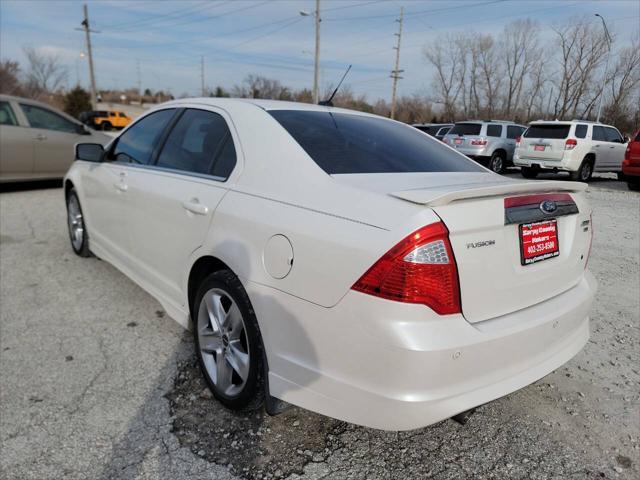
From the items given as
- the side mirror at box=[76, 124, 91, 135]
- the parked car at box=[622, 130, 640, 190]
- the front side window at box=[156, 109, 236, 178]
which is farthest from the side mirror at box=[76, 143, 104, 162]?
the parked car at box=[622, 130, 640, 190]

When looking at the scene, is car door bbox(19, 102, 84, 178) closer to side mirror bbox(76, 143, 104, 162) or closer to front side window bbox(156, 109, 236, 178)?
side mirror bbox(76, 143, 104, 162)

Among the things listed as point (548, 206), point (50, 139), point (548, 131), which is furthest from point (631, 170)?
point (50, 139)

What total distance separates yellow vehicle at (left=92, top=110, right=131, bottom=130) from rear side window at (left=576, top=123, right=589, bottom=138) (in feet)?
111

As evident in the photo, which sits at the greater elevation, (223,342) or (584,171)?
(223,342)

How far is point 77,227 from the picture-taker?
505 cm

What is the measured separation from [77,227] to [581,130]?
13421 millimetres

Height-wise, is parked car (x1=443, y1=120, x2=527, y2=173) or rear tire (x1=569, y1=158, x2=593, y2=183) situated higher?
parked car (x1=443, y1=120, x2=527, y2=173)

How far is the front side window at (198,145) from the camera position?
2.78 metres

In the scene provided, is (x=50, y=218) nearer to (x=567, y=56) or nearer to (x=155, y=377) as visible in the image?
(x=155, y=377)

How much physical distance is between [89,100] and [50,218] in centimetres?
4580

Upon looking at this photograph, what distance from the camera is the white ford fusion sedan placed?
174 centimetres

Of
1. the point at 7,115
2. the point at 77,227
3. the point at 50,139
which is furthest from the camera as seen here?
the point at 50,139

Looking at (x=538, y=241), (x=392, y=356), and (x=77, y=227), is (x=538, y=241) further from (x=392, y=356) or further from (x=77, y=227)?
(x=77, y=227)

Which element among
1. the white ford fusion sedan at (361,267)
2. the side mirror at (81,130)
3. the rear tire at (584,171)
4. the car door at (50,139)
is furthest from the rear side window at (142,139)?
the rear tire at (584,171)
